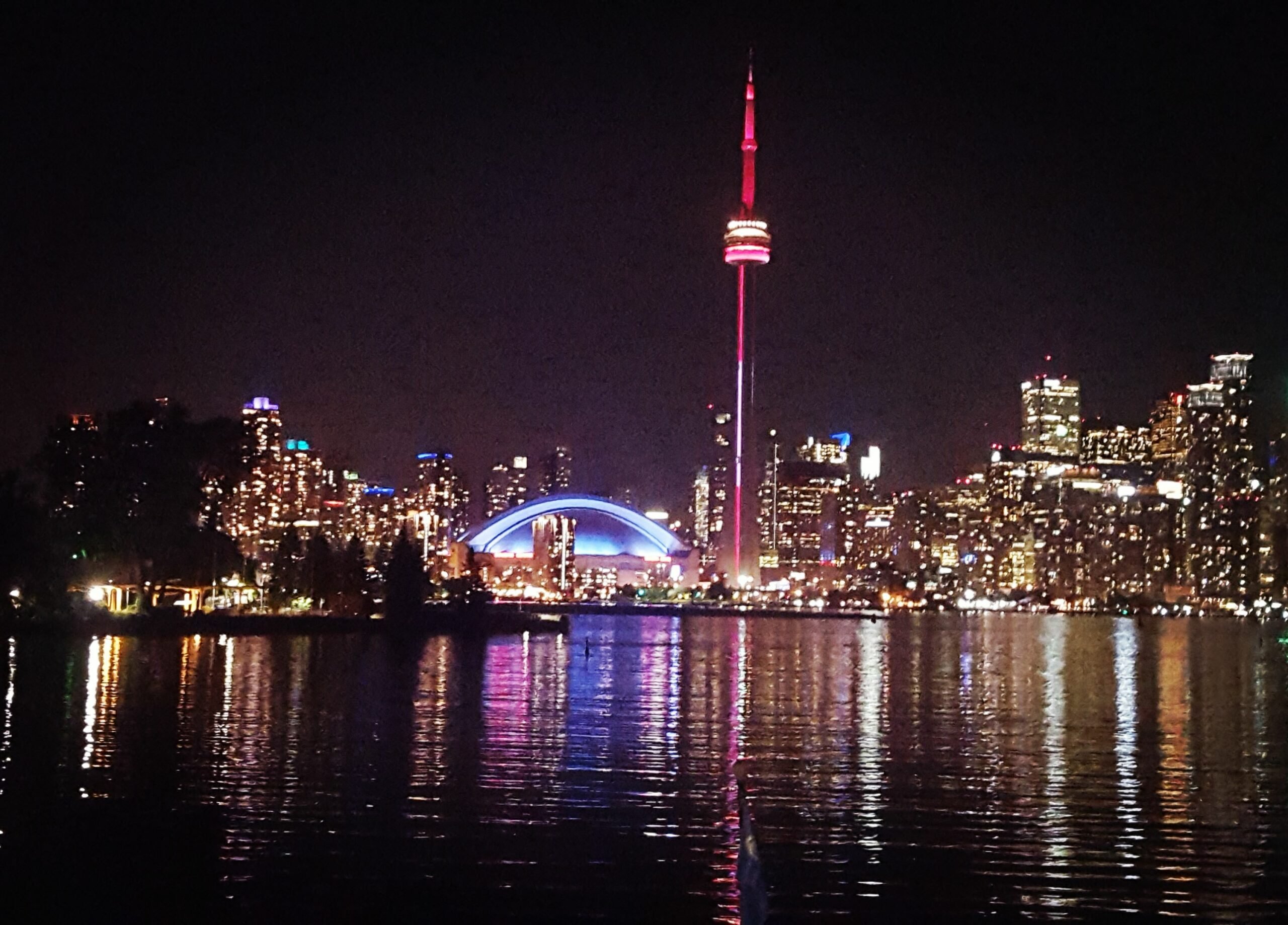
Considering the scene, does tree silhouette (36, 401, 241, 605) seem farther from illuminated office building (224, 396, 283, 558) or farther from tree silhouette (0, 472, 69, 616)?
illuminated office building (224, 396, 283, 558)

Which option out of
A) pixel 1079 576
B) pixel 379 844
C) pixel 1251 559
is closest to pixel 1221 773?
pixel 379 844

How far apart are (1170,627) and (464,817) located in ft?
356

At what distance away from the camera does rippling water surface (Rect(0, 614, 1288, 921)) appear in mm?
13609

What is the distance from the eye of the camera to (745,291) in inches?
5974

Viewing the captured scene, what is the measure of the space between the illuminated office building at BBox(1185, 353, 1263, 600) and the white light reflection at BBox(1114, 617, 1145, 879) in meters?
118

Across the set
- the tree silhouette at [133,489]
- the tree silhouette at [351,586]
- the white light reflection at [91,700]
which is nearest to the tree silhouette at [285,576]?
the tree silhouette at [351,586]

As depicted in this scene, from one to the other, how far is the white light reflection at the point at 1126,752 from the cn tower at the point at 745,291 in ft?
292

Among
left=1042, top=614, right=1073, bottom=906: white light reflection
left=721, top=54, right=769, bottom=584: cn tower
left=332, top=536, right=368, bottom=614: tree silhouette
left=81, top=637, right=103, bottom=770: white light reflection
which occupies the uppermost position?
left=721, top=54, right=769, bottom=584: cn tower

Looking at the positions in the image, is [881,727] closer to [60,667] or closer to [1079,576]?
[60,667]

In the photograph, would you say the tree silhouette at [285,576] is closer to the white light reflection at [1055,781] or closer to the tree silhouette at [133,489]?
the tree silhouette at [133,489]

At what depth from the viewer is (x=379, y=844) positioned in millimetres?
15203

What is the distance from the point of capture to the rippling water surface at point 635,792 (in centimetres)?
1361

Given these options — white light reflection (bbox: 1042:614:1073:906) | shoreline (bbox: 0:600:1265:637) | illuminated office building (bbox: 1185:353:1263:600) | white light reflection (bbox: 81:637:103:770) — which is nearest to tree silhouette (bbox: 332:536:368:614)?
shoreline (bbox: 0:600:1265:637)

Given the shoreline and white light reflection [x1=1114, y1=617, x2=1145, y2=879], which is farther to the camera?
the shoreline
